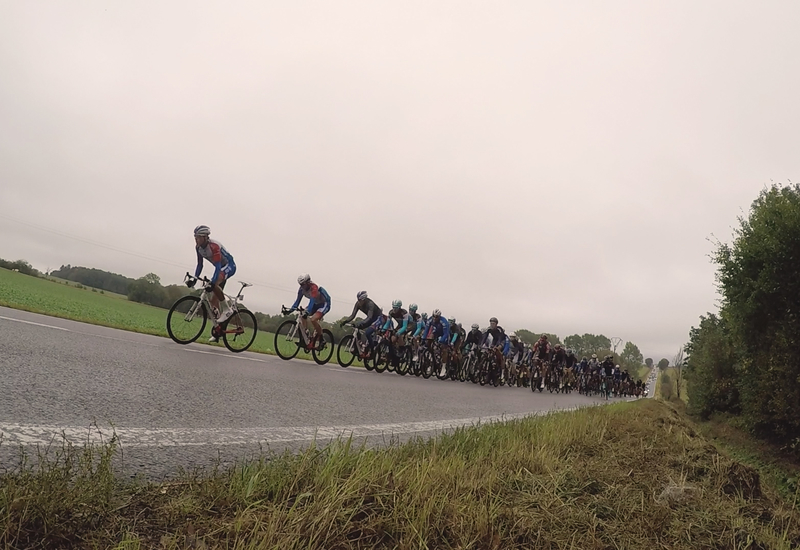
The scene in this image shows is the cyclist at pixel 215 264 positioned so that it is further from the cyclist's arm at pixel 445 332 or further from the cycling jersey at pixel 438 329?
the cyclist's arm at pixel 445 332

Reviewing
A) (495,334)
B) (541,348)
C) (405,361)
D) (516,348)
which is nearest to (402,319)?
(405,361)

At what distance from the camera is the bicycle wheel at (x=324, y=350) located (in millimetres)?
11823

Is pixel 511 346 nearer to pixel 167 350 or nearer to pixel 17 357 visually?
pixel 167 350

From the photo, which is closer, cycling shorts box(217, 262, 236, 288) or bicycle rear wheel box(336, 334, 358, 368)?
cycling shorts box(217, 262, 236, 288)

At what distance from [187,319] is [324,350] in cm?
377

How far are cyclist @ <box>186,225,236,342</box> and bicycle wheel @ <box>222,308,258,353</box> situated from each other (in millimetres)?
269

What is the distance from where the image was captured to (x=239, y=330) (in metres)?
10.1

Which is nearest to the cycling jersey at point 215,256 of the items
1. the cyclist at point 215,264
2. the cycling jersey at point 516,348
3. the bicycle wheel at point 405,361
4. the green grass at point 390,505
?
the cyclist at point 215,264

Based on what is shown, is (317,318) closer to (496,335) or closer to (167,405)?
(167,405)

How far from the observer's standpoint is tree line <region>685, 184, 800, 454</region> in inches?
572

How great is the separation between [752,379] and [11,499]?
21400 millimetres

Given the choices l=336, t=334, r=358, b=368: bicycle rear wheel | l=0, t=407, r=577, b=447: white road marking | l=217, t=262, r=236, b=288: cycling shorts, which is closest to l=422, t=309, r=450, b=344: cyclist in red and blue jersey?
l=336, t=334, r=358, b=368: bicycle rear wheel

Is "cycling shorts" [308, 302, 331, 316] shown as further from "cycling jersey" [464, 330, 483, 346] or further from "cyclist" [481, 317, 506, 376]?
"cyclist" [481, 317, 506, 376]

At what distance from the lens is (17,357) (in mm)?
4371
